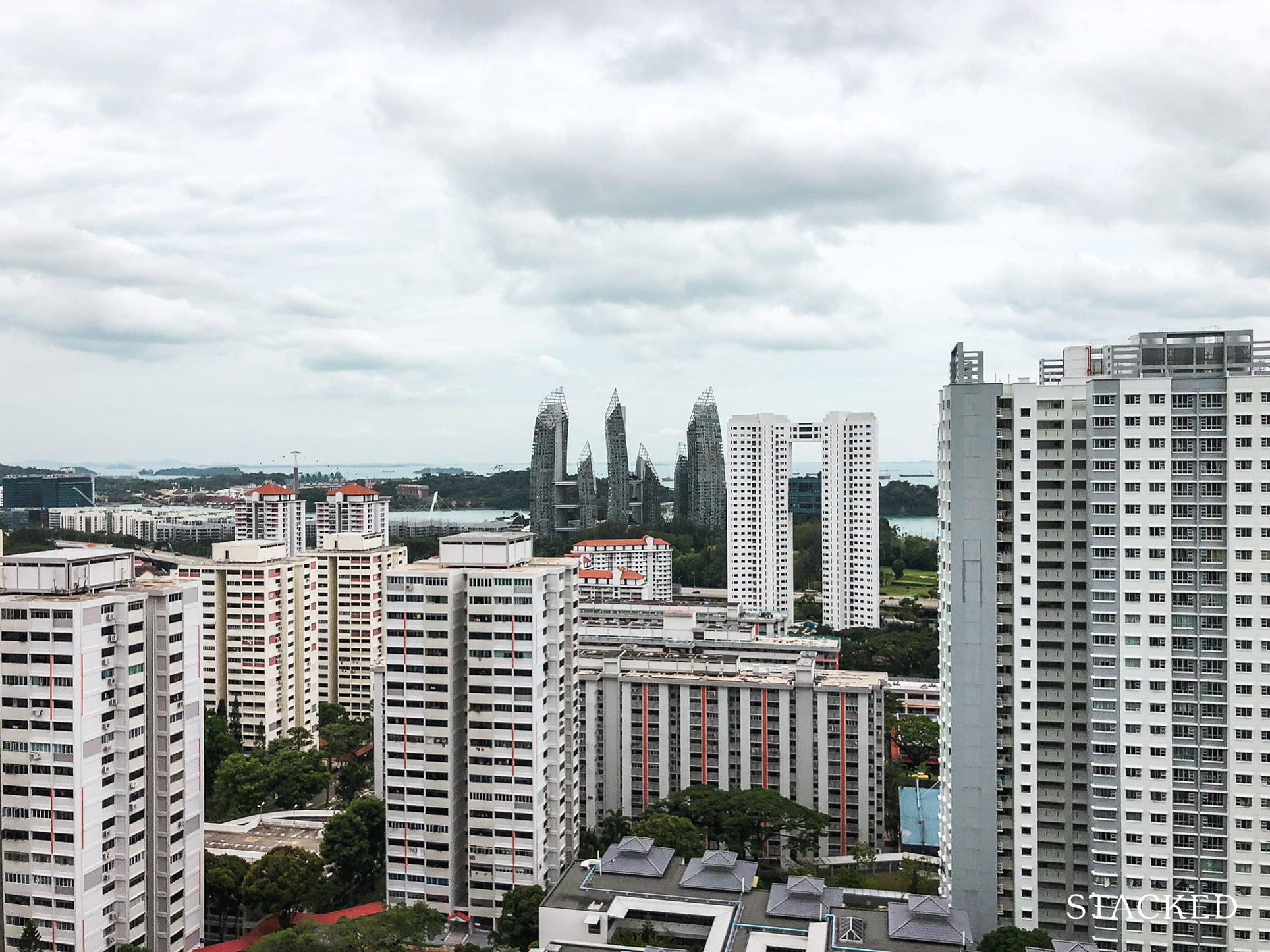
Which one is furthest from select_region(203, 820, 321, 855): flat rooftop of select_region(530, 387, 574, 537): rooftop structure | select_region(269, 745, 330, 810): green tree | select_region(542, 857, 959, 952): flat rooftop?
select_region(530, 387, 574, 537): rooftop structure

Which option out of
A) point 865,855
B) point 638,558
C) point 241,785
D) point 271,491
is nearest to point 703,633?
point 865,855

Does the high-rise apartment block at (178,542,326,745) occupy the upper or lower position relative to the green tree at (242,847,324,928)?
upper

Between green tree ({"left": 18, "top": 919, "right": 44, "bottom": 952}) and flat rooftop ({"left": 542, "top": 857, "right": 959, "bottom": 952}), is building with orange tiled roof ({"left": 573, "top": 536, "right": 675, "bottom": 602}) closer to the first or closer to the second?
flat rooftop ({"left": 542, "top": 857, "right": 959, "bottom": 952})

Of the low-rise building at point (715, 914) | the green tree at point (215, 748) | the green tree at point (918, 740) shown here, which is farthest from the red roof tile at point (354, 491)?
the low-rise building at point (715, 914)

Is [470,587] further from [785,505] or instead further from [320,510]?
[320,510]

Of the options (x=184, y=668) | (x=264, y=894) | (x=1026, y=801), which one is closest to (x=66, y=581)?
(x=184, y=668)

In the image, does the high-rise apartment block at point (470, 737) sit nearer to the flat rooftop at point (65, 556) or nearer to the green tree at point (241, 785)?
the flat rooftop at point (65, 556)

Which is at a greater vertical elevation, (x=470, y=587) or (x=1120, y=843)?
(x=470, y=587)
